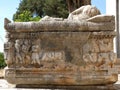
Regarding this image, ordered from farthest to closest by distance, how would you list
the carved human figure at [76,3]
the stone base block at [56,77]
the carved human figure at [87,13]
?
the carved human figure at [76,3], the carved human figure at [87,13], the stone base block at [56,77]

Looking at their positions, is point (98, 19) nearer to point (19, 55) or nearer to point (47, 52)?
point (47, 52)

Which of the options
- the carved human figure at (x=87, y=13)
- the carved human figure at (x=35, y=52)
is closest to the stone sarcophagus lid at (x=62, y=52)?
the carved human figure at (x=35, y=52)

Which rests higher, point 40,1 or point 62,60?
point 40,1

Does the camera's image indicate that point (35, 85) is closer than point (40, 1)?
Yes

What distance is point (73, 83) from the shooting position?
772 centimetres

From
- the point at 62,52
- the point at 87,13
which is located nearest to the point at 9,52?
the point at 62,52

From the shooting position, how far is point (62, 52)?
773 centimetres

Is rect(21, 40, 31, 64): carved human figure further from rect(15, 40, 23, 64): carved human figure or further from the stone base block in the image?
the stone base block

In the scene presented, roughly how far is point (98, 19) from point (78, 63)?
1118mm

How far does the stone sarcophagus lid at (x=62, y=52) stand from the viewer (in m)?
7.70

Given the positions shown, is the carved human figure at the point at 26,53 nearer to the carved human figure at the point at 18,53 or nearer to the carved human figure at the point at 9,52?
the carved human figure at the point at 18,53

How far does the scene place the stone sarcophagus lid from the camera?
7699 mm

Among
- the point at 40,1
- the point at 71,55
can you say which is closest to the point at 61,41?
the point at 71,55

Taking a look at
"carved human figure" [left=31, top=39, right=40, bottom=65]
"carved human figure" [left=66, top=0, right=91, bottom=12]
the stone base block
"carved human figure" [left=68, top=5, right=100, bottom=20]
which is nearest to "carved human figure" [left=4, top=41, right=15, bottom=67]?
the stone base block
